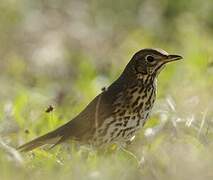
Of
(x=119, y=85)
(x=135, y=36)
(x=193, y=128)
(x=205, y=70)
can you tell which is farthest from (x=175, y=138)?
(x=135, y=36)

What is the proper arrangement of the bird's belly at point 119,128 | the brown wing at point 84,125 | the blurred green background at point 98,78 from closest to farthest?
1. the blurred green background at point 98,78
2. the bird's belly at point 119,128
3. the brown wing at point 84,125

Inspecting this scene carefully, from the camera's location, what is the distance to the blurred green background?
22.5ft

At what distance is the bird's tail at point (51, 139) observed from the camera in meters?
7.89

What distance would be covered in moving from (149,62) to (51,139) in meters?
0.97

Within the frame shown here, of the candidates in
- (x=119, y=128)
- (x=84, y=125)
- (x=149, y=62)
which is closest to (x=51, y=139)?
(x=84, y=125)

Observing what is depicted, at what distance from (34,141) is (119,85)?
841 millimetres

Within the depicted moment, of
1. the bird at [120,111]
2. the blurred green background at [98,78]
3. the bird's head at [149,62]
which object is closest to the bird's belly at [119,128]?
the bird at [120,111]

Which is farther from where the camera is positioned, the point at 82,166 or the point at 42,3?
the point at 42,3

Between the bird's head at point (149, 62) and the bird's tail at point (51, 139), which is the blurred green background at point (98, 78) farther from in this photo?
the bird's head at point (149, 62)

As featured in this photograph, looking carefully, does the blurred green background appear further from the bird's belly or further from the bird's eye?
the bird's eye

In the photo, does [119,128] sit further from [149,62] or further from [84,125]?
[149,62]

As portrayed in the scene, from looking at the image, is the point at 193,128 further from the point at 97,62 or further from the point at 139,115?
the point at 97,62

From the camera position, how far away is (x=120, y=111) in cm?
812

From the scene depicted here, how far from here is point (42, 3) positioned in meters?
14.0
